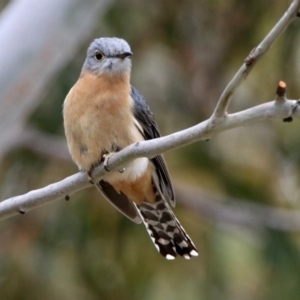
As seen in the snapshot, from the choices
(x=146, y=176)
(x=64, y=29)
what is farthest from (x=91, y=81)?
(x=64, y=29)

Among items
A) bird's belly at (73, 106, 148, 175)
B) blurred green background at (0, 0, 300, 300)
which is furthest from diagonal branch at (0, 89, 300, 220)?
blurred green background at (0, 0, 300, 300)

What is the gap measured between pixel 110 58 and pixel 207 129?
169 centimetres

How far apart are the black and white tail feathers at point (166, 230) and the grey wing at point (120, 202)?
Result: 9 cm

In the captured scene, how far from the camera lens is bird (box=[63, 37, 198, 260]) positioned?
406cm

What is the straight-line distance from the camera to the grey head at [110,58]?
4359mm

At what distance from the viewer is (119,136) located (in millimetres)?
4062

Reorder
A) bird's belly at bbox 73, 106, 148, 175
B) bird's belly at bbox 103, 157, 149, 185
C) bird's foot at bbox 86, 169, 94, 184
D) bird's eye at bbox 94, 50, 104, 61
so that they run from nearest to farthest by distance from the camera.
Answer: bird's foot at bbox 86, 169, 94, 184 < bird's belly at bbox 73, 106, 148, 175 < bird's belly at bbox 103, 157, 149, 185 < bird's eye at bbox 94, 50, 104, 61

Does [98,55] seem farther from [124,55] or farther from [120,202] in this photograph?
[120,202]

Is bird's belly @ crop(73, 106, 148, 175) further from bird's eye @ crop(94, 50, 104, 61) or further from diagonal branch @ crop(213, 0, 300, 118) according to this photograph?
diagonal branch @ crop(213, 0, 300, 118)

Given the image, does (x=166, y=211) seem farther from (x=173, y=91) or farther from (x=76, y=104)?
(x=173, y=91)

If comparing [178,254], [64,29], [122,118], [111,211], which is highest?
[64,29]

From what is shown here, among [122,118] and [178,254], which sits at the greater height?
[122,118]

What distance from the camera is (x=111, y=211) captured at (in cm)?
764

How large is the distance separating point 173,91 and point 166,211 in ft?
13.3
